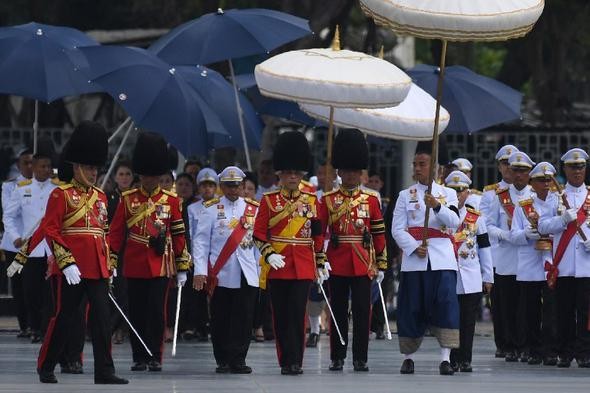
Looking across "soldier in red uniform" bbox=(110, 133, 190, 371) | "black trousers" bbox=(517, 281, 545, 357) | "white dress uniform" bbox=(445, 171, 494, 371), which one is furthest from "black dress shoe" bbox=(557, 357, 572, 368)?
"soldier in red uniform" bbox=(110, 133, 190, 371)

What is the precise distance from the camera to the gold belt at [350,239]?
17.9m

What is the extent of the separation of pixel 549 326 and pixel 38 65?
620cm

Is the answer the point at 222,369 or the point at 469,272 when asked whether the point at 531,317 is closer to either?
the point at 469,272

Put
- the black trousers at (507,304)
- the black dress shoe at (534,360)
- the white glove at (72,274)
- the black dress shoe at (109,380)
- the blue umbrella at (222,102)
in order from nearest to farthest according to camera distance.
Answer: the white glove at (72,274)
the black dress shoe at (109,380)
the black dress shoe at (534,360)
the black trousers at (507,304)
the blue umbrella at (222,102)

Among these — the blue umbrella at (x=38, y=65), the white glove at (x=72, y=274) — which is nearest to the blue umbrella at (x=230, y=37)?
the blue umbrella at (x=38, y=65)

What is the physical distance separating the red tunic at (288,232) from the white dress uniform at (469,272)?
5.49 ft

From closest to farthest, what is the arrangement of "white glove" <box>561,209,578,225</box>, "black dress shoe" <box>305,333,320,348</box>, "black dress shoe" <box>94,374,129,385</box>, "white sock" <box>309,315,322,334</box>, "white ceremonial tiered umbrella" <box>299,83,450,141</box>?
"black dress shoe" <box>94,374,129,385</box> → "white glove" <box>561,209,578,225</box> → "white ceremonial tiered umbrella" <box>299,83,450,141</box> → "black dress shoe" <box>305,333,320,348</box> → "white sock" <box>309,315,322,334</box>

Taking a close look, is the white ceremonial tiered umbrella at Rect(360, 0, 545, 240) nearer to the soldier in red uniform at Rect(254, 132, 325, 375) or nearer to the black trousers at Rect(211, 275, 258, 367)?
the soldier in red uniform at Rect(254, 132, 325, 375)

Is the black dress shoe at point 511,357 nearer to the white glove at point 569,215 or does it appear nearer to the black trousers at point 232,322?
the white glove at point 569,215

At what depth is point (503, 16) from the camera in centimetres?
1700

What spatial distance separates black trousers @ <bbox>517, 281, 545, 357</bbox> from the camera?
19.9m

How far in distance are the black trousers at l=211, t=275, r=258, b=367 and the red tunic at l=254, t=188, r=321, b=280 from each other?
2.66ft

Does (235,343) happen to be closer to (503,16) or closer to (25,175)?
(503,16)

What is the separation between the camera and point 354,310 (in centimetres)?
1794
